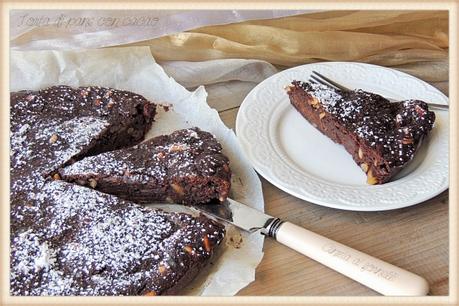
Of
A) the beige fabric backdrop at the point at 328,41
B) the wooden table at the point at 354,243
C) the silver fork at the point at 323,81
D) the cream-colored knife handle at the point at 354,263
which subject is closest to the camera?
the cream-colored knife handle at the point at 354,263

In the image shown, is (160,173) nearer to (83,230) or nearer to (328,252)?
(83,230)

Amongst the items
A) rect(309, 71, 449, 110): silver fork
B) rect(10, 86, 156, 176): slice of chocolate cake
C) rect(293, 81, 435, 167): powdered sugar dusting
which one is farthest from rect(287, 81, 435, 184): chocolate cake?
rect(10, 86, 156, 176): slice of chocolate cake

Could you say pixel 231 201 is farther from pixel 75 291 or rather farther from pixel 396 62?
pixel 396 62

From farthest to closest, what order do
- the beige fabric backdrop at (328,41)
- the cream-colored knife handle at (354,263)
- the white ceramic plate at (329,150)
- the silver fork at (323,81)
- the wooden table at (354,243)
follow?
the beige fabric backdrop at (328,41), the silver fork at (323,81), the white ceramic plate at (329,150), the wooden table at (354,243), the cream-colored knife handle at (354,263)

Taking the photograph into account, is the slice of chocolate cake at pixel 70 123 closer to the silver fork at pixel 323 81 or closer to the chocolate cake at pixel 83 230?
the chocolate cake at pixel 83 230

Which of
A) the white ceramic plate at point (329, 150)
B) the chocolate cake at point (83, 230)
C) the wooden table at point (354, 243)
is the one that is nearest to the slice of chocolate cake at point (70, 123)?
the chocolate cake at point (83, 230)

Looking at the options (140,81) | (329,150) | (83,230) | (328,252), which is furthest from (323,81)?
(83,230)

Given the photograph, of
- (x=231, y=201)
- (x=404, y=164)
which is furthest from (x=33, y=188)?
(x=404, y=164)

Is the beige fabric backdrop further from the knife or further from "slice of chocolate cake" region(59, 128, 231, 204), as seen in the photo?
the knife
